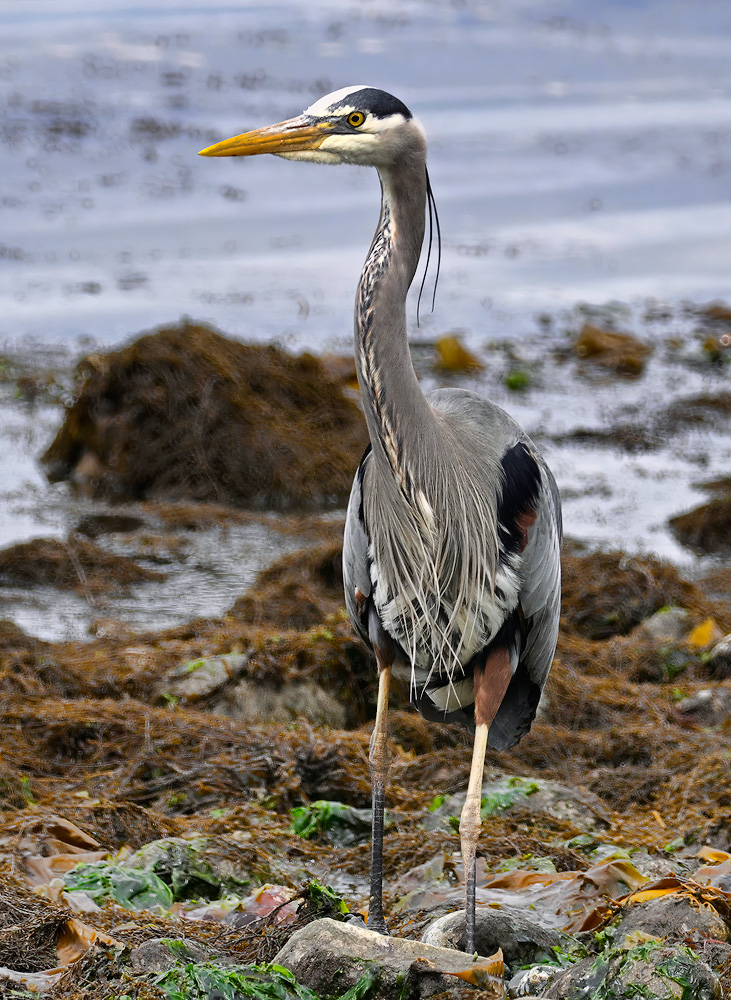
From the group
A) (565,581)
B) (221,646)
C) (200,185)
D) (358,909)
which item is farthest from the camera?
(200,185)

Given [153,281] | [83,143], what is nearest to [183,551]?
[153,281]

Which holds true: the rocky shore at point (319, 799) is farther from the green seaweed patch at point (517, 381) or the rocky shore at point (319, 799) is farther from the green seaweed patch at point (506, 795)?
the green seaweed patch at point (517, 381)

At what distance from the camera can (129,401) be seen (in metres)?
10.3

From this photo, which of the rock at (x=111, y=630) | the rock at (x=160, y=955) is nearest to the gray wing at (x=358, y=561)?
the rock at (x=160, y=955)

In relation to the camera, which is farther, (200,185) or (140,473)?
(200,185)

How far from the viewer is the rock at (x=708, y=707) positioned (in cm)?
627

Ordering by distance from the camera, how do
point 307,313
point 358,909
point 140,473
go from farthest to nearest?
point 307,313 < point 140,473 < point 358,909

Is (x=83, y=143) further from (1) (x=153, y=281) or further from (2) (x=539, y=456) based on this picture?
(2) (x=539, y=456)

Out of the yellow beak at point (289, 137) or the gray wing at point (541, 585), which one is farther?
the gray wing at point (541, 585)

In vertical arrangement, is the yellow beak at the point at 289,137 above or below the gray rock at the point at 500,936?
above

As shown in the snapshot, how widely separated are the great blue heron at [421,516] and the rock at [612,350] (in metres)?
10.5

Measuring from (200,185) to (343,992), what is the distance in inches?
748

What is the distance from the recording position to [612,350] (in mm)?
15094

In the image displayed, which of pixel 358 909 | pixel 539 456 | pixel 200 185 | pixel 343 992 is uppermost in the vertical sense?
pixel 200 185
